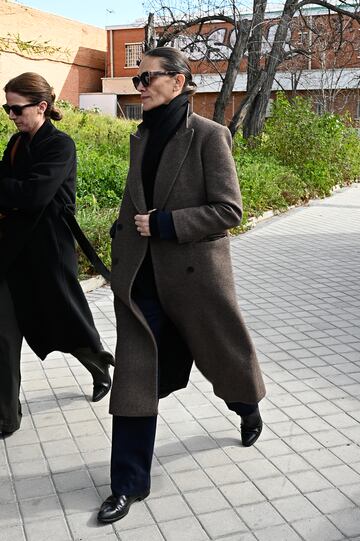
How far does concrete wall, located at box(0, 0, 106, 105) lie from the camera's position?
129 feet

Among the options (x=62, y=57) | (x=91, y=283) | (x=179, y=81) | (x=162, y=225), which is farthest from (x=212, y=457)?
(x=62, y=57)

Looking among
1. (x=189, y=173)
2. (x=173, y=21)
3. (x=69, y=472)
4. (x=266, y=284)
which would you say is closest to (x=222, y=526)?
(x=69, y=472)

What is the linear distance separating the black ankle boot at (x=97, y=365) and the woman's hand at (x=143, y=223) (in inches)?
55.7

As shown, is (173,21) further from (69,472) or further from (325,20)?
(69,472)

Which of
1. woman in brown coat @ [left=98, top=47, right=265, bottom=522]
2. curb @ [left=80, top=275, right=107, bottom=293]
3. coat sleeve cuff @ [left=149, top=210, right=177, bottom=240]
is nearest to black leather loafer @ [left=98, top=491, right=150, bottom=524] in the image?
woman in brown coat @ [left=98, top=47, right=265, bottom=522]

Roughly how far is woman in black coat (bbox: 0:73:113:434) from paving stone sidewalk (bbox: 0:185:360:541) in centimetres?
44

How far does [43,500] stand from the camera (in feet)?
11.7

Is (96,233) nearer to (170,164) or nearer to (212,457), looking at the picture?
(212,457)

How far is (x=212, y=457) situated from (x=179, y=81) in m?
1.84

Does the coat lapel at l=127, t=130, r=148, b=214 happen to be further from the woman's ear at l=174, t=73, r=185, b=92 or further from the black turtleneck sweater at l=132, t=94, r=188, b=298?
the woman's ear at l=174, t=73, r=185, b=92

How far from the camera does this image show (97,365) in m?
4.68

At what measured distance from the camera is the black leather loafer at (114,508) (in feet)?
11.0

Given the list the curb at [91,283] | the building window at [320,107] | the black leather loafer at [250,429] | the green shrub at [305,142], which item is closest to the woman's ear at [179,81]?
the black leather loafer at [250,429]

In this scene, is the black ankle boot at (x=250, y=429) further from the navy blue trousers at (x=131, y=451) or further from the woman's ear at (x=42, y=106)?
the woman's ear at (x=42, y=106)
